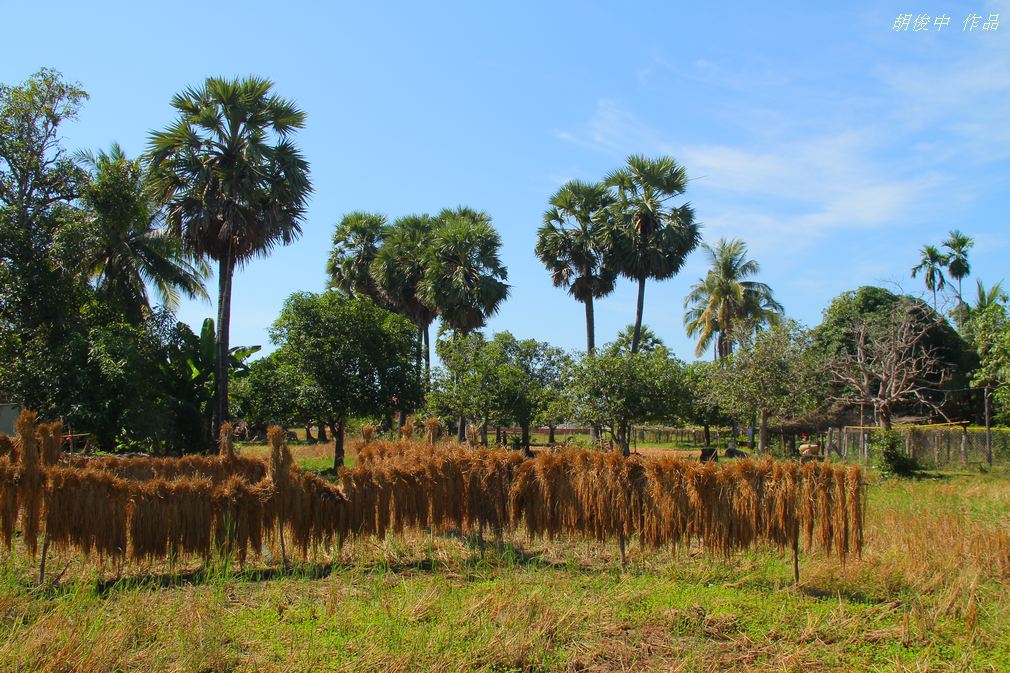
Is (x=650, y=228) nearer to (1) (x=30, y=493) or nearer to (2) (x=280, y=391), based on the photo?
(2) (x=280, y=391)

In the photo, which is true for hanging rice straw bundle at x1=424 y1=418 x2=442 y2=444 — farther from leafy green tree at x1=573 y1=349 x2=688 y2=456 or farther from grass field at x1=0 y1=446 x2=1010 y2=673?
leafy green tree at x1=573 y1=349 x2=688 y2=456

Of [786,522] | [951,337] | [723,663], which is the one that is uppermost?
[951,337]

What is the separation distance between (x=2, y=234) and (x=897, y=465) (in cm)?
2436

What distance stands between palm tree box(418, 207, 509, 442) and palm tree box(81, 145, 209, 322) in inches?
389

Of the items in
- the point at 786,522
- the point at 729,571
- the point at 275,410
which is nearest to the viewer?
the point at 786,522

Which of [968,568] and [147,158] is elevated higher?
[147,158]

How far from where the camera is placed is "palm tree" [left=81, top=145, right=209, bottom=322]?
66.0ft

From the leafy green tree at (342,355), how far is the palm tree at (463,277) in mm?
8690

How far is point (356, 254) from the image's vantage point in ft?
130

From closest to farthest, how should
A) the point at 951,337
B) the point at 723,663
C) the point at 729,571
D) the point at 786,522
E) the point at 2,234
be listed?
the point at 723,663 → the point at 786,522 → the point at 729,571 → the point at 2,234 → the point at 951,337

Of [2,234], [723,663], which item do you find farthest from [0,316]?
[723,663]

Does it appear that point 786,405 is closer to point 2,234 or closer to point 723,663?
point 723,663

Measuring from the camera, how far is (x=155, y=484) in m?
8.48

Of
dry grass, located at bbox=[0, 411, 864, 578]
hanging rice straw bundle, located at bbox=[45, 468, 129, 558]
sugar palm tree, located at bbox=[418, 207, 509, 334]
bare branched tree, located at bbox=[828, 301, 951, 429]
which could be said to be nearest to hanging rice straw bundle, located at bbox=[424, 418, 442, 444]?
dry grass, located at bbox=[0, 411, 864, 578]
